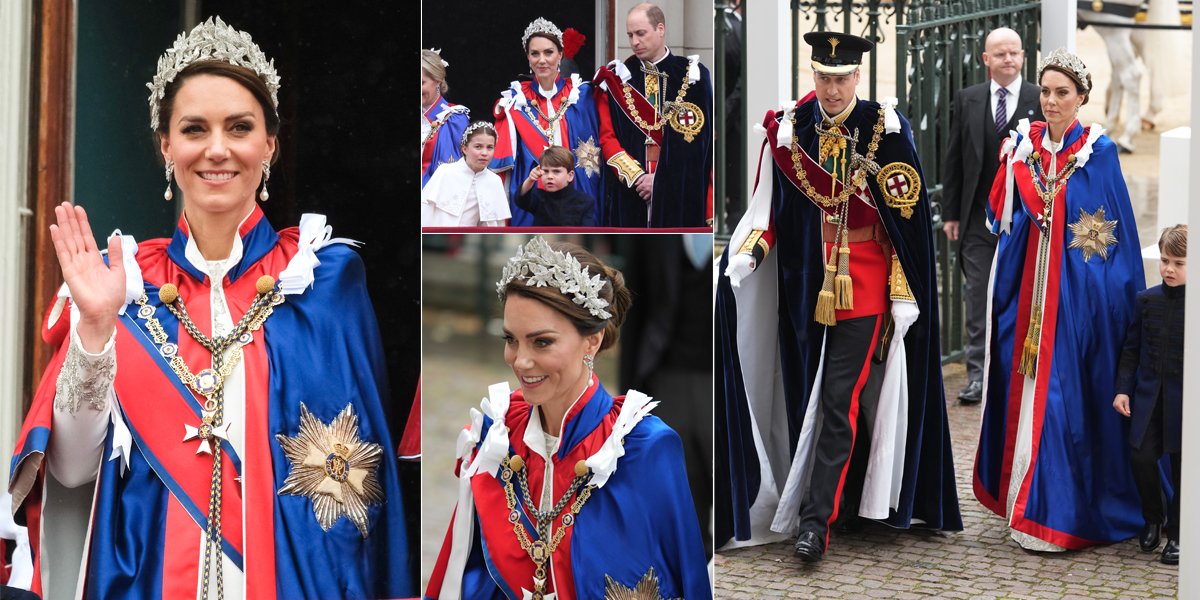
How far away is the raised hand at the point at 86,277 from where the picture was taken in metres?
4.84

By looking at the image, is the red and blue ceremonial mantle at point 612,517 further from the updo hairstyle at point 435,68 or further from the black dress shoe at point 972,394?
the black dress shoe at point 972,394

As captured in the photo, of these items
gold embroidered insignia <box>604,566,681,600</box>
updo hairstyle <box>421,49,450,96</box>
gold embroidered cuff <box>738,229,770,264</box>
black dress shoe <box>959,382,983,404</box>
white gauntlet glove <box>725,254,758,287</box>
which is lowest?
gold embroidered insignia <box>604,566,681,600</box>

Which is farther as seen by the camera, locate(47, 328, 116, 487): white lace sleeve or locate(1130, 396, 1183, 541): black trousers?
locate(1130, 396, 1183, 541): black trousers

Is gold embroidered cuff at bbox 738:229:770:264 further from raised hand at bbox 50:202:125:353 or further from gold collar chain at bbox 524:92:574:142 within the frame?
raised hand at bbox 50:202:125:353

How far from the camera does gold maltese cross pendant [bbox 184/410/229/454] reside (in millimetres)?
4957

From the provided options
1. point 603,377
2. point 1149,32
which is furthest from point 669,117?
point 1149,32

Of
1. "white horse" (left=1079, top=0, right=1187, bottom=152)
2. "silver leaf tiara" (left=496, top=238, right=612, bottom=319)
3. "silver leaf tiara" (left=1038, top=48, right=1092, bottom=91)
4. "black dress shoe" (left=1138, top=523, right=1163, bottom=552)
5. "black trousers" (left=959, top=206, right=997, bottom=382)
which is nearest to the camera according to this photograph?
"silver leaf tiara" (left=496, top=238, right=612, bottom=319)

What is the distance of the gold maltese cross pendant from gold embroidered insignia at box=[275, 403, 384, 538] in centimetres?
15

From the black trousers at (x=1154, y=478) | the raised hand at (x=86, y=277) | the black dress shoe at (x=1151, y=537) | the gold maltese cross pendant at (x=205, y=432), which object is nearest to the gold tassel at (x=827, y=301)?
the black trousers at (x=1154, y=478)

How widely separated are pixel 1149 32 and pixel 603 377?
15.0m

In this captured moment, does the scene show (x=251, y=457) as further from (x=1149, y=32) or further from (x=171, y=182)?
(x=1149, y=32)

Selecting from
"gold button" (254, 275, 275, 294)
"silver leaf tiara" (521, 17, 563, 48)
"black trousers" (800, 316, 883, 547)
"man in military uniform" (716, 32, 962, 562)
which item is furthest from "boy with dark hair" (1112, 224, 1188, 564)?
"gold button" (254, 275, 275, 294)

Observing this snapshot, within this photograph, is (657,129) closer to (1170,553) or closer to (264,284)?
(264,284)

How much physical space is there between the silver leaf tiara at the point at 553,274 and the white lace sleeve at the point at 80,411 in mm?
1049
